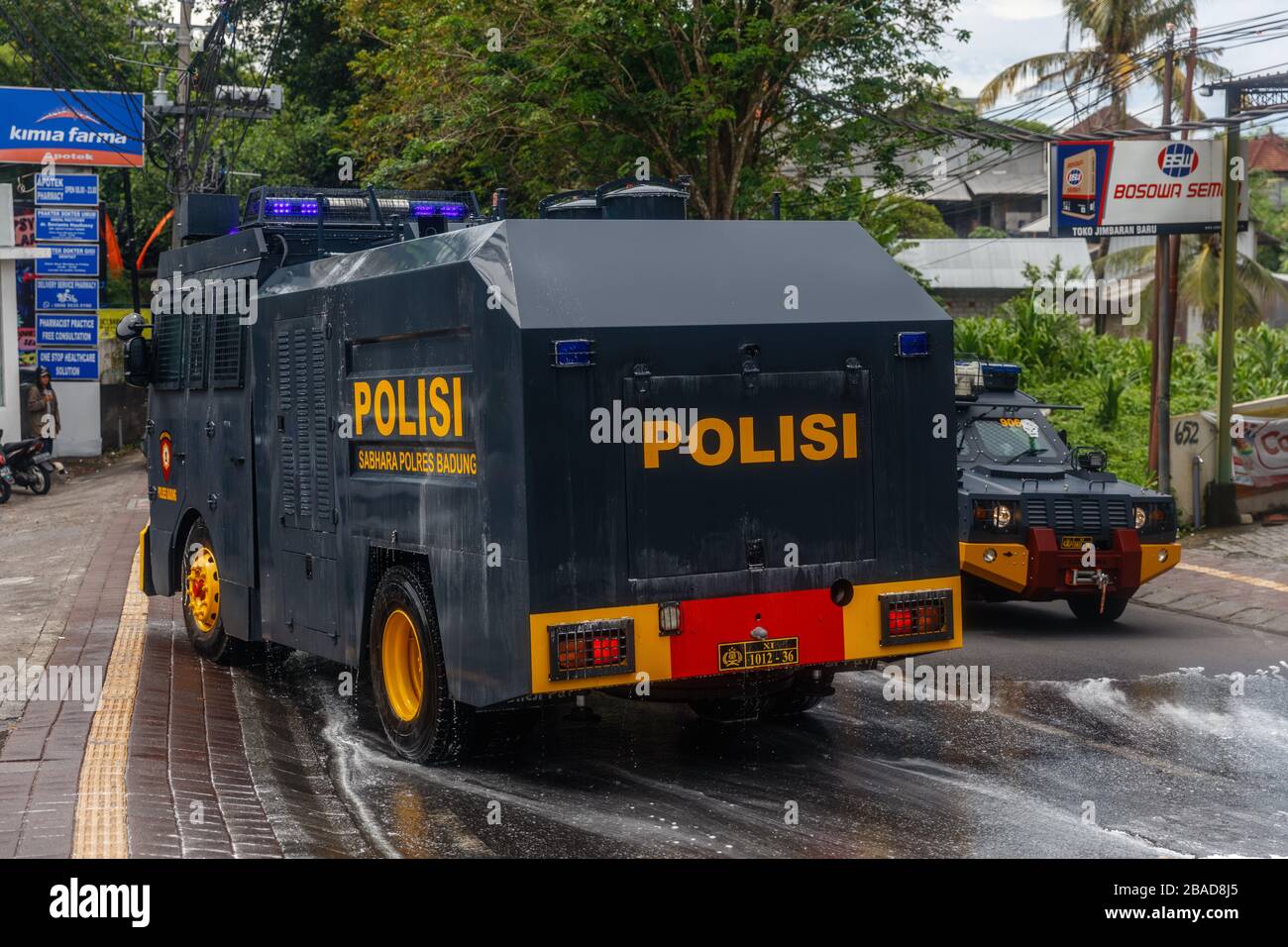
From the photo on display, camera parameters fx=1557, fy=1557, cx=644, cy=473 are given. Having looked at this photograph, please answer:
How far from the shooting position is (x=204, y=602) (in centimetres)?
1098

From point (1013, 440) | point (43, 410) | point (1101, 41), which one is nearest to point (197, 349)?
point (1013, 440)

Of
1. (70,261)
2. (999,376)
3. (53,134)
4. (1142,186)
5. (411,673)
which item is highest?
(53,134)

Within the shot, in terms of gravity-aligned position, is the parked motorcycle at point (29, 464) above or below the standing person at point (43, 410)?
below

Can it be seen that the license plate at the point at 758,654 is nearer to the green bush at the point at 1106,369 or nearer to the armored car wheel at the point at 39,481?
the green bush at the point at 1106,369

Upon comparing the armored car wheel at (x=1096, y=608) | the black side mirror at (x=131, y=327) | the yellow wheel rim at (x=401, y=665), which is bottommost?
the armored car wheel at (x=1096, y=608)

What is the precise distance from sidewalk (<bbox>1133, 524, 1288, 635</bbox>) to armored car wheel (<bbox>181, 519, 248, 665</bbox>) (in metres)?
8.30

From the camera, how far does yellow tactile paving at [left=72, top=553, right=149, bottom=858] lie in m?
5.93

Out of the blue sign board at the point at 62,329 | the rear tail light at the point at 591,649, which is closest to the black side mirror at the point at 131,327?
the rear tail light at the point at 591,649

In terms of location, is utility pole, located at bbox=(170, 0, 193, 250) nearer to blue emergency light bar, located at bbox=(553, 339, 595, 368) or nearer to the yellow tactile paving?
the yellow tactile paving

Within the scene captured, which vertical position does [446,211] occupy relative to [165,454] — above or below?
above

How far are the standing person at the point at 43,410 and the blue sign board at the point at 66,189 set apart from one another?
12.1ft

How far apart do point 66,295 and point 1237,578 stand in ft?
76.4

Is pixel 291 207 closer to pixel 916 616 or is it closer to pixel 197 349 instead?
pixel 197 349

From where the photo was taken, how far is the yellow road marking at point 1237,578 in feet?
47.7
